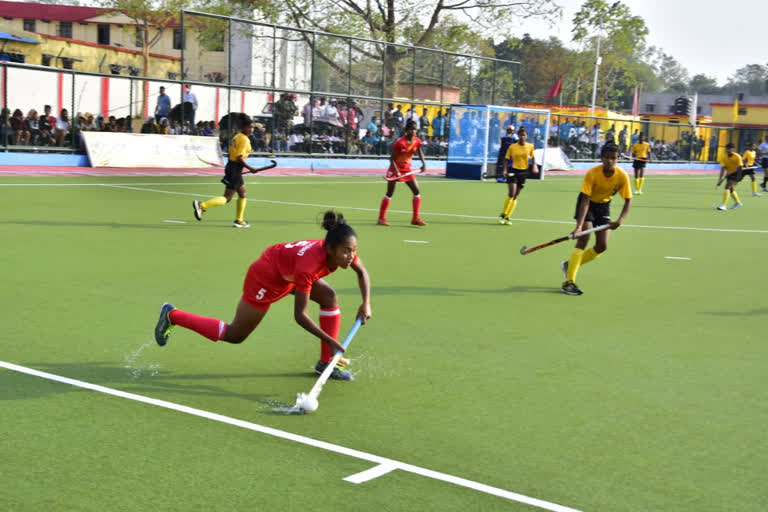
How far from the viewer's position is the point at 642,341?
7609 millimetres

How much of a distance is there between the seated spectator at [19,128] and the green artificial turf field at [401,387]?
14.6 metres

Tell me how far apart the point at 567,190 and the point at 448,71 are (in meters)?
13.2

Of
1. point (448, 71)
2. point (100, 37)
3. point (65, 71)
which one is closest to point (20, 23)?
point (100, 37)

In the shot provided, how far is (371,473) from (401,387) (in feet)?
→ 5.19

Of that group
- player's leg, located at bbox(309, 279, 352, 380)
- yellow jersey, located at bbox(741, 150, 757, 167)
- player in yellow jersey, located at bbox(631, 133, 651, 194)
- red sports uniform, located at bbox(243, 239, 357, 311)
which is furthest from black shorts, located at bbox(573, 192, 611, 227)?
yellow jersey, located at bbox(741, 150, 757, 167)

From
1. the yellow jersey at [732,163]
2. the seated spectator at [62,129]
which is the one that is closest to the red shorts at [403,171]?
the yellow jersey at [732,163]

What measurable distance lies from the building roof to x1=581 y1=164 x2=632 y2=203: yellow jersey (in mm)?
78646

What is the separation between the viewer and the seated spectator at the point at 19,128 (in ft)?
84.0

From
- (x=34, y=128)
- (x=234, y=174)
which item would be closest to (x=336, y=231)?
(x=234, y=174)

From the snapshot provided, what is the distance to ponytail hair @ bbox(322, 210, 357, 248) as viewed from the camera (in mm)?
5238

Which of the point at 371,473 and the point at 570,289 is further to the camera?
the point at 570,289

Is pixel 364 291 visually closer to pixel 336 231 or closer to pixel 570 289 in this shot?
pixel 336 231

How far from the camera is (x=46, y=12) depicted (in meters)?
81.4

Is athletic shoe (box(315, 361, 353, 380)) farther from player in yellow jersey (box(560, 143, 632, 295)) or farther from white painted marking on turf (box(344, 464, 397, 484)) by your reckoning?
player in yellow jersey (box(560, 143, 632, 295))
